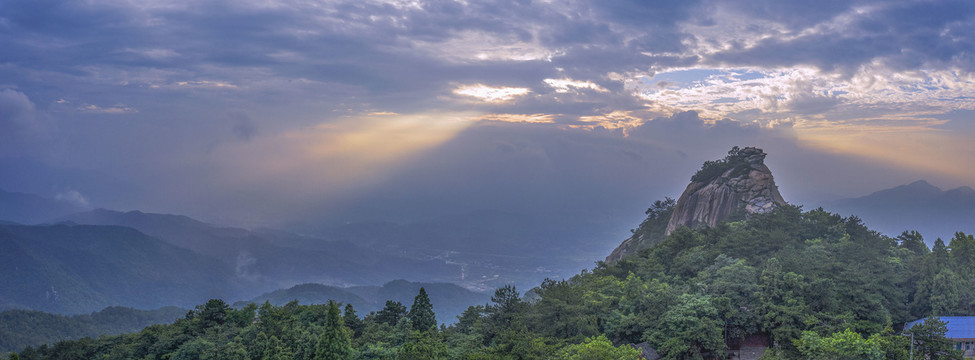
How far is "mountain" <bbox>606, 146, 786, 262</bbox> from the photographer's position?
57094mm

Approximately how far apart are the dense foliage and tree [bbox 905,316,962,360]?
7 cm

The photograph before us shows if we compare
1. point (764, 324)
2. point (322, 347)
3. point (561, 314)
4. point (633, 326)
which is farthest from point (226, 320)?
point (764, 324)


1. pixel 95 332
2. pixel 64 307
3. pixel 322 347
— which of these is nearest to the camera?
pixel 322 347

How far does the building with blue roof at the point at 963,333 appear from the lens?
25844 mm

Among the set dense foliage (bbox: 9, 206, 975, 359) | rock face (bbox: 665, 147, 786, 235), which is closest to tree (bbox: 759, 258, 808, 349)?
dense foliage (bbox: 9, 206, 975, 359)

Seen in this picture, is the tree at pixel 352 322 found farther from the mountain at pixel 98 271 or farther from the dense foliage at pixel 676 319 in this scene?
the mountain at pixel 98 271

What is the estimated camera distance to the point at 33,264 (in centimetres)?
14338

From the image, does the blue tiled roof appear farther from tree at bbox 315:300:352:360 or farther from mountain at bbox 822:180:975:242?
mountain at bbox 822:180:975:242

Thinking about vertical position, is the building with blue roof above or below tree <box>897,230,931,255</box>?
below

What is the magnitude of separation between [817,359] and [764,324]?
4.88m

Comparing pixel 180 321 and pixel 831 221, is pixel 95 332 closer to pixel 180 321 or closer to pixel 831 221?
pixel 180 321

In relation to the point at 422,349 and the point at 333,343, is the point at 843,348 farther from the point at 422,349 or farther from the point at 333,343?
the point at 333,343

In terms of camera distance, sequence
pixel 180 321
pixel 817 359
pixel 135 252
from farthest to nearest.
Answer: pixel 135 252
pixel 180 321
pixel 817 359

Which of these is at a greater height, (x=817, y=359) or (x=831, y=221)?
(x=831, y=221)
